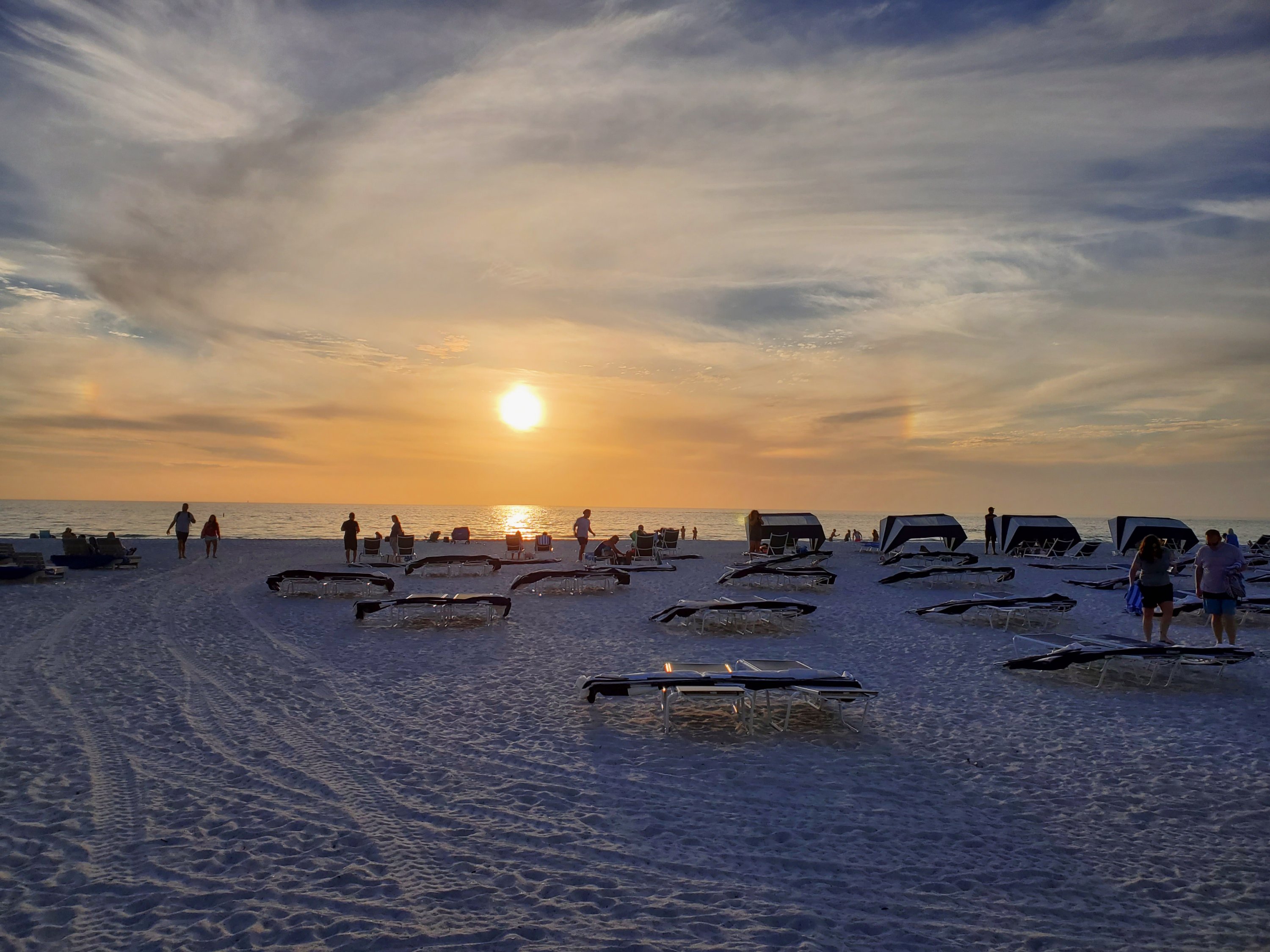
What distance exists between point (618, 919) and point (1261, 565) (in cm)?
2886

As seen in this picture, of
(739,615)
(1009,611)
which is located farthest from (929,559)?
(739,615)

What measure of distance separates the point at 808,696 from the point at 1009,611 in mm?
6217

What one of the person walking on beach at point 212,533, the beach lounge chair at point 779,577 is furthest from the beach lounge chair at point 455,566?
the person walking on beach at point 212,533

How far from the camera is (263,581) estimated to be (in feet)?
59.9

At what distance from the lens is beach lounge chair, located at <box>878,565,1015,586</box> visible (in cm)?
1711

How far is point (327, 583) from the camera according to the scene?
16672 mm

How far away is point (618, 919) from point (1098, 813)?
10.5ft

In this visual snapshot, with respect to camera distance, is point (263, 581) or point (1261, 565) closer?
point (263, 581)

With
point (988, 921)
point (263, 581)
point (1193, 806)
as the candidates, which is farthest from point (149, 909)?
point (263, 581)

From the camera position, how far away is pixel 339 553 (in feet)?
95.7

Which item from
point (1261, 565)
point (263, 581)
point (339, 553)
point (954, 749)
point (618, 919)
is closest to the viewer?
point (618, 919)

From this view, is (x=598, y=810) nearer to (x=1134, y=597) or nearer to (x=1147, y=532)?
(x=1134, y=597)

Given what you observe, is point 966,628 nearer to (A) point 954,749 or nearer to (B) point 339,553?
(A) point 954,749

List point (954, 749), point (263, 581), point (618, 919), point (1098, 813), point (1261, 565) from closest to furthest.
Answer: point (618, 919) < point (1098, 813) < point (954, 749) < point (263, 581) < point (1261, 565)
